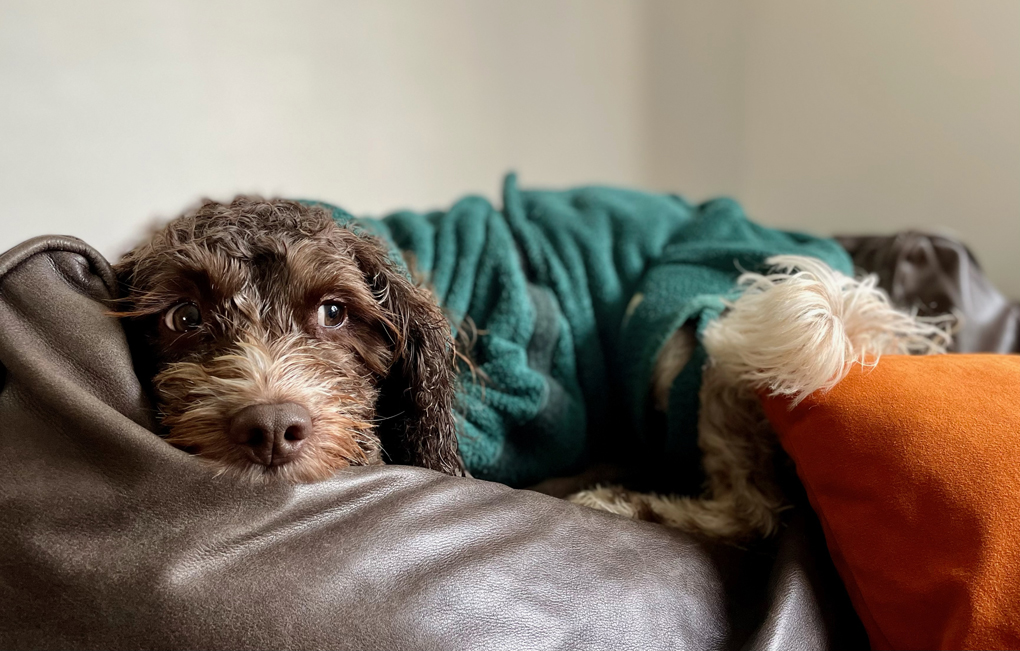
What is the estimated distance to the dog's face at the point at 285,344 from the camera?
124 cm

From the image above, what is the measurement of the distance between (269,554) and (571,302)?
4.00 ft

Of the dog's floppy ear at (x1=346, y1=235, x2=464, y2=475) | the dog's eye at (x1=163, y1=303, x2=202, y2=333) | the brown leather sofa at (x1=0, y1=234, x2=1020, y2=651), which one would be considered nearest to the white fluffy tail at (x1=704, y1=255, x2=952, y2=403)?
the brown leather sofa at (x1=0, y1=234, x2=1020, y2=651)

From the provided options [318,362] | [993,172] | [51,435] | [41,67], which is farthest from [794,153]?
[51,435]

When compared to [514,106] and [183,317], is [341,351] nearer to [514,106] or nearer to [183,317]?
[183,317]

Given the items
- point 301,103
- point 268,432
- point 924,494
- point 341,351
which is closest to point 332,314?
point 341,351

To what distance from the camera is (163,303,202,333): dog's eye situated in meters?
1.45

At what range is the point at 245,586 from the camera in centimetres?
105

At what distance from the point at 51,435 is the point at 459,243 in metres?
1.17

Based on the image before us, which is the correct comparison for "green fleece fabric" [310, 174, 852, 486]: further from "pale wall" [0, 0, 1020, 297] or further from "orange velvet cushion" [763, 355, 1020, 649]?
"pale wall" [0, 0, 1020, 297]

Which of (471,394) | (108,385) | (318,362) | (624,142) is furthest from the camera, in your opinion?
(624,142)

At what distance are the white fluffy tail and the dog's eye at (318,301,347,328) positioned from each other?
913 mm

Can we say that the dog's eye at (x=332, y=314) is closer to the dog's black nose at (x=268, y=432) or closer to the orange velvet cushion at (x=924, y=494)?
the dog's black nose at (x=268, y=432)

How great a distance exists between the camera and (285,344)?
4.71ft

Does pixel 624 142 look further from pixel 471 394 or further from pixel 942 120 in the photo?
pixel 471 394
